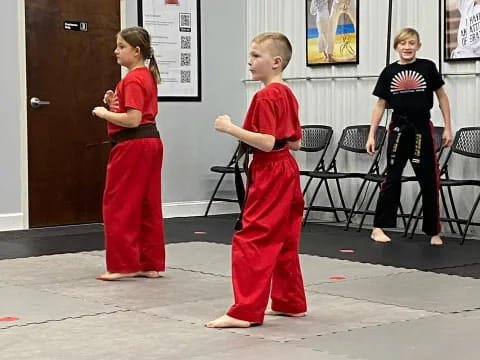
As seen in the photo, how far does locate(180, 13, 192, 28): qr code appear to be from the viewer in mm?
9453

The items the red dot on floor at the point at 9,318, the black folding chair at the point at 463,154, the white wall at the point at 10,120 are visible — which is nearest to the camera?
the red dot on floor at the point at 9,318

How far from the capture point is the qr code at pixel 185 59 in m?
9.48

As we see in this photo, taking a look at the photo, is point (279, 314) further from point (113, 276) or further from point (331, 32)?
point (331, 32)

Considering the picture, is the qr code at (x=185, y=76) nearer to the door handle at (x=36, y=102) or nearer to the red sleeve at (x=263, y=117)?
the door handle at (x=36, y=102)

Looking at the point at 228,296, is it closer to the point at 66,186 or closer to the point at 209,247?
the point at 209,247

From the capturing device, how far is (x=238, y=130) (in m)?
4.17

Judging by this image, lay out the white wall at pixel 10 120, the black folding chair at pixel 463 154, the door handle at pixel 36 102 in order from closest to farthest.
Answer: the black folding chair at pixel 463 154, the white wall at pixel 10 120, the door handle at pixel 36 102

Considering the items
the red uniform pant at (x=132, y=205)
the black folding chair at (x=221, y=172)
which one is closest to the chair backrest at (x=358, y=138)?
the black folding chair at (x=221, y=172)

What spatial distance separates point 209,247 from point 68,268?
51.8 inches

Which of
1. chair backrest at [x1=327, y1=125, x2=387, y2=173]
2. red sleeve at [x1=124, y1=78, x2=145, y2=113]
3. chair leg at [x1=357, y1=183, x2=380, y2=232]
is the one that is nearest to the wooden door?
chair backrest at [x1=327, y1=125, x2=387, y2=173]

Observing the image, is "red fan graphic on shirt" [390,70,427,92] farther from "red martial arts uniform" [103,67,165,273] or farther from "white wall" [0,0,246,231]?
"white wall" [0,0,246,231]

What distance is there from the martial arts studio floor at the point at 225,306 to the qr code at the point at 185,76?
253 centimetres

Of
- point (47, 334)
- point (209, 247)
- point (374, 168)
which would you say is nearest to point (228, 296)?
point (47, 334)

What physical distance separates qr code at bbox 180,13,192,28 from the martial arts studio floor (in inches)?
113
